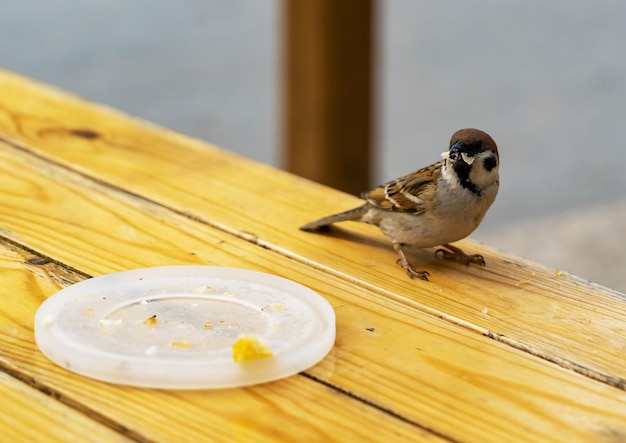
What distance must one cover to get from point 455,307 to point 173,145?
1098 millimetres

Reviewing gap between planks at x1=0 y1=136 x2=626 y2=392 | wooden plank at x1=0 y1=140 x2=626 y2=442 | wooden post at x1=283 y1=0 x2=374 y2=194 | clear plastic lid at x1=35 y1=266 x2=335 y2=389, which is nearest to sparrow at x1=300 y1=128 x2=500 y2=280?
gap between planks at x1=0 y1=136 x2=626 y2=392

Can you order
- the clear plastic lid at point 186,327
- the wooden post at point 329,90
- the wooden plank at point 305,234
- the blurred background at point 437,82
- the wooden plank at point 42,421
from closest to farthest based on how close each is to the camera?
the wooden plank at point 42,421 → the clear plastic lid at point 186,327 → the wooden plank at point 305,234 → the wooden post at point 329,90 → the blurred background at point 437,82

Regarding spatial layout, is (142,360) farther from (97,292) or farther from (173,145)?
(173,145)

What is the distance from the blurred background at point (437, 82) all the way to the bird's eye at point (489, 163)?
303cm

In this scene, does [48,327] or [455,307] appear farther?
[455,307]

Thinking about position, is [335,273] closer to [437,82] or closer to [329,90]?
[329,90]

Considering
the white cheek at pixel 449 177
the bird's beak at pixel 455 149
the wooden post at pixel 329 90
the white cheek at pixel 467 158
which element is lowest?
the wooden post at pixel 329 90

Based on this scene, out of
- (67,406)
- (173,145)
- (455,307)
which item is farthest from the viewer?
(173,145)

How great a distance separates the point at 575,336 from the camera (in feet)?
5.69

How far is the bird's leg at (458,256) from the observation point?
83.4 inches

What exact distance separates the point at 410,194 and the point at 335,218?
18cm

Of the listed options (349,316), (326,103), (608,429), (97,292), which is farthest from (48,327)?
(326,103)

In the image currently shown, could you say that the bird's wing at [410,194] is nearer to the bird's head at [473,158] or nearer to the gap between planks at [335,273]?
the bird's head at [473,158]

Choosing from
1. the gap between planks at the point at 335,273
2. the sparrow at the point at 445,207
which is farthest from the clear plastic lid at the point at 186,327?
the sparrow at the point at 445,207
